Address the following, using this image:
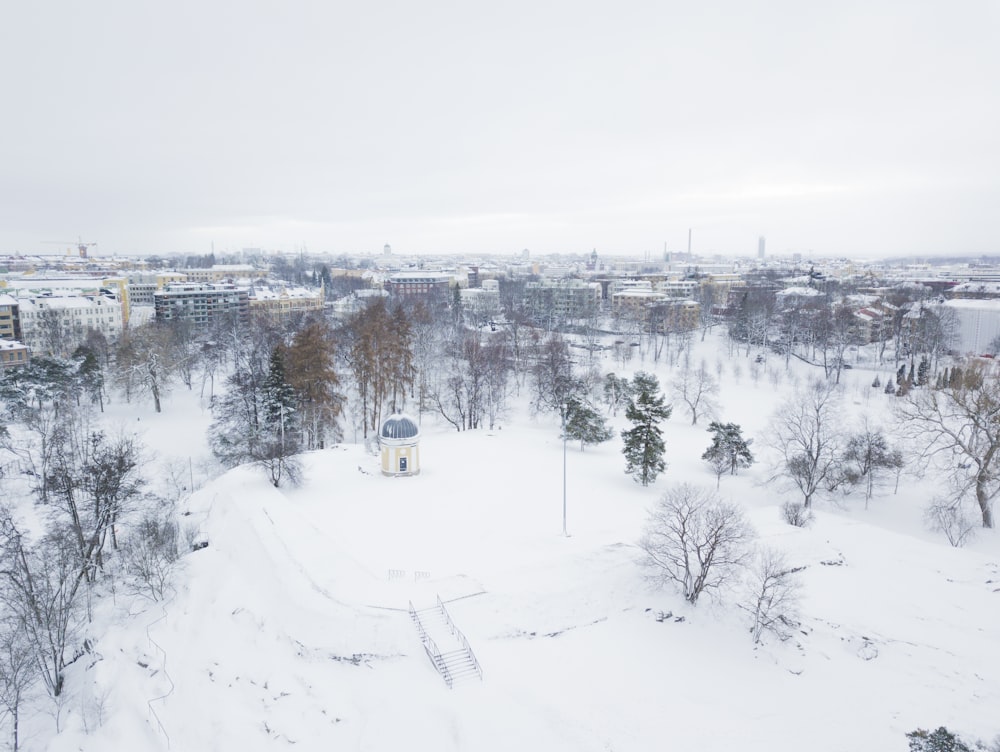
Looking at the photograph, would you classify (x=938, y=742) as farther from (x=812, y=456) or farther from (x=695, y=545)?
(x=812, y=456)

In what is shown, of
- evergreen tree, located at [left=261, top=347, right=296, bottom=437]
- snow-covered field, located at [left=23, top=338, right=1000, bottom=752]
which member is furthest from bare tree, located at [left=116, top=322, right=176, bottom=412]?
snow-covered field, located at [left=23, top=338, right=1000, bottom=752]

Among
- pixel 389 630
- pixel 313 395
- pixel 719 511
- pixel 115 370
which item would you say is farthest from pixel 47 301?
pixel 719 511

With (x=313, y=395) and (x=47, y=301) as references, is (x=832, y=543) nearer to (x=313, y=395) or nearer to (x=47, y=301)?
(x=313, y=395)

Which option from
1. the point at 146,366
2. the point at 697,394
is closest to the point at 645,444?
the point at 697,394

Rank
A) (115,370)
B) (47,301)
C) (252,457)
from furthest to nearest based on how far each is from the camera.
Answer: (47,301)
(115,370)
(252,457)

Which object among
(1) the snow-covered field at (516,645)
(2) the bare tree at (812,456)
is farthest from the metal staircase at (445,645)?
(2) the bare tree at (812,456)

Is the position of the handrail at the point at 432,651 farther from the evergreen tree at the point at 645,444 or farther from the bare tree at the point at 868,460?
the bare tree at the point at 868,460

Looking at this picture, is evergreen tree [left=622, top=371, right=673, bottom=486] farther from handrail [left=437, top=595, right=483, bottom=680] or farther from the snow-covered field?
handrail [left=437, top=595, right=483, bottom=680]
